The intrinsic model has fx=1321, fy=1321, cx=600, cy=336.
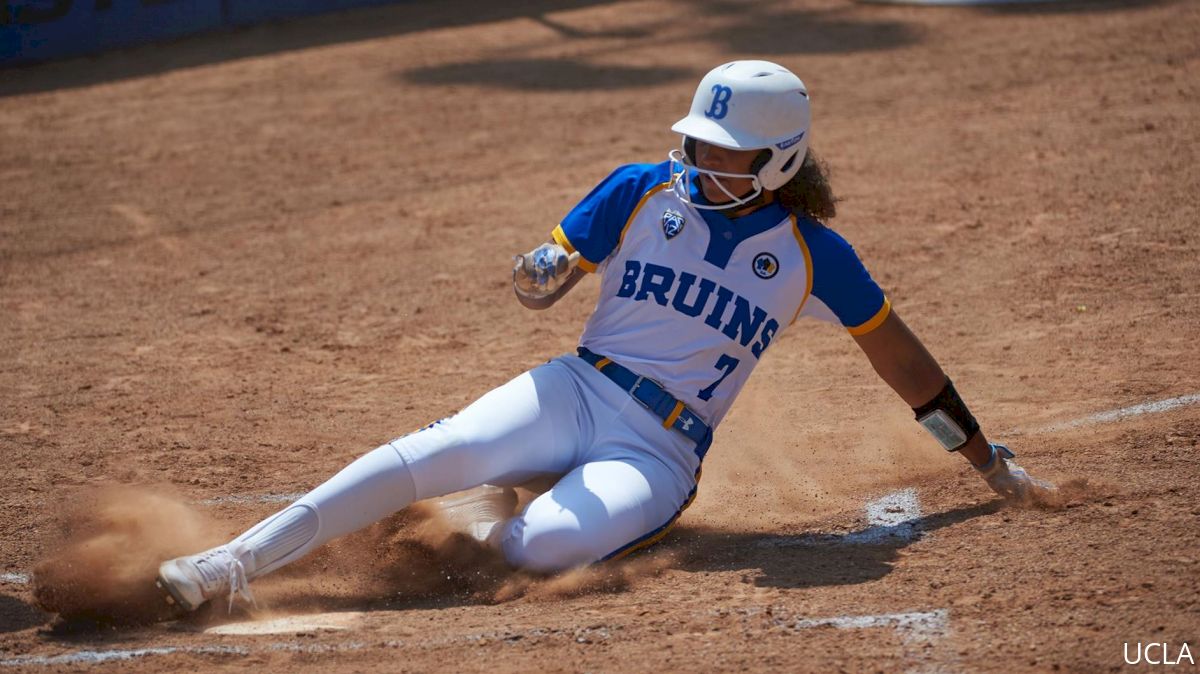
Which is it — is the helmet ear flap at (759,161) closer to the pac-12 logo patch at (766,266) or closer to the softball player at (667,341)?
the softball player at (667,341)

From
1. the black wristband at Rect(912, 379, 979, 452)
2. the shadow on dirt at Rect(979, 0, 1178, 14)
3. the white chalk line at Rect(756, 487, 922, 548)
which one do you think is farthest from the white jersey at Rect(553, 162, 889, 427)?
the shadow on dirt at Rect(979, 0, 1178, 14)

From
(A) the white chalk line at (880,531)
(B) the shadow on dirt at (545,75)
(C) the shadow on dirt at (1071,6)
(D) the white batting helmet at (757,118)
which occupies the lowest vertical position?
(A) the white chalk line at (880,531)

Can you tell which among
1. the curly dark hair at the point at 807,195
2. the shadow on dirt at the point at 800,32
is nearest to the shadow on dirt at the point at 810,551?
the curly dark hair at the point at 807,195

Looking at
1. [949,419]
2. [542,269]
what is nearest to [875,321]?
[949,419]

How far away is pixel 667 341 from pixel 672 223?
0.38 metres

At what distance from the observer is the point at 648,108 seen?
33.3 ft

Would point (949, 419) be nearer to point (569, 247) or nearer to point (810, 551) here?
point (810, 551)

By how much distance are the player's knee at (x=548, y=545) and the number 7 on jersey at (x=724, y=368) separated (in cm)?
64

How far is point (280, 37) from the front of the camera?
12680 millimetres

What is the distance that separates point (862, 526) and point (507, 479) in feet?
4.09

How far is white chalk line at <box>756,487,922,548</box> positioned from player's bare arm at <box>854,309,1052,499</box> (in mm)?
314

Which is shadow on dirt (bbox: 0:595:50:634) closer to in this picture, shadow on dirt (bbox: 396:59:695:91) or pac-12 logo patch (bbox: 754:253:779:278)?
→ pac-12 logo patch (bbox: 754:253:779:278)

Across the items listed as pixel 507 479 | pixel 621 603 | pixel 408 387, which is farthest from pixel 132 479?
pixel 621 603

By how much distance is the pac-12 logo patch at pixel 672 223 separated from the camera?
4285 millimetres
